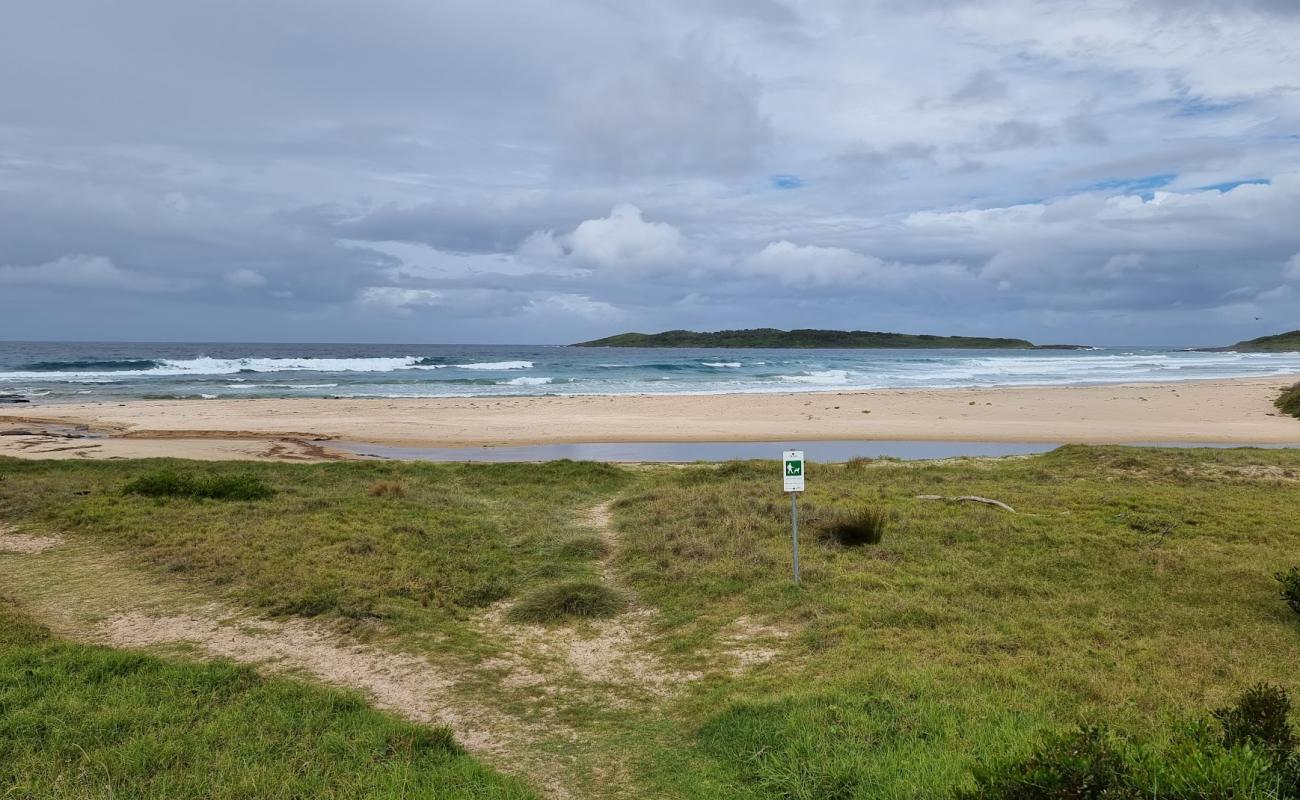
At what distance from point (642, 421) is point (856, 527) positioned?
23681 mm

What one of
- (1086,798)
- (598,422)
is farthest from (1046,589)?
(598,422)

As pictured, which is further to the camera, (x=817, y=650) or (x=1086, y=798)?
(x=817, y=650)

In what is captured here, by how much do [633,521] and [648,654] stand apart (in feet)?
18.3

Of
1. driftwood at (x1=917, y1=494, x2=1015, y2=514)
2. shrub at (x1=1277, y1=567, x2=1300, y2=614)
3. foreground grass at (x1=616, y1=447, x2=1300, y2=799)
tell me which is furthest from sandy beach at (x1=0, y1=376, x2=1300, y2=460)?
shrub at (x1=1277, y1=567, x2=1300, y2=614)

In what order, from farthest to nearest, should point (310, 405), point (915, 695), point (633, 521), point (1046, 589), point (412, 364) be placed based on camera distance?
point (412, 364)
point (310, 405)
point (633, 521)
point (1046, 589)
point (915, 695)

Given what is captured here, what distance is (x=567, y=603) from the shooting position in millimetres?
8891

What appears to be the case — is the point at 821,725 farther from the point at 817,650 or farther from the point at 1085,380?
the point at 1085,380

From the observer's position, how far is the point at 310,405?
141ft

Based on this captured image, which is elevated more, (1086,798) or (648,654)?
(1086,798)

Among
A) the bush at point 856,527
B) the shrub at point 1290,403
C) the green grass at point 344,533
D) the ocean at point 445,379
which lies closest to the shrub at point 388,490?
the green grass at point 344,533

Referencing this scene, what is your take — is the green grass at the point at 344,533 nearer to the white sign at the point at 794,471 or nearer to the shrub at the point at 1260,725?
the white sign at the point at 794,471

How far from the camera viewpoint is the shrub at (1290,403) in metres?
32.6

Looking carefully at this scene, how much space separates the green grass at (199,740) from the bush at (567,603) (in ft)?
9.21

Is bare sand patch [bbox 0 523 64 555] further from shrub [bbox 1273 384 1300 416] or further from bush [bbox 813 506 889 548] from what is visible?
shrub [bbox 1273 384 1300 416]
